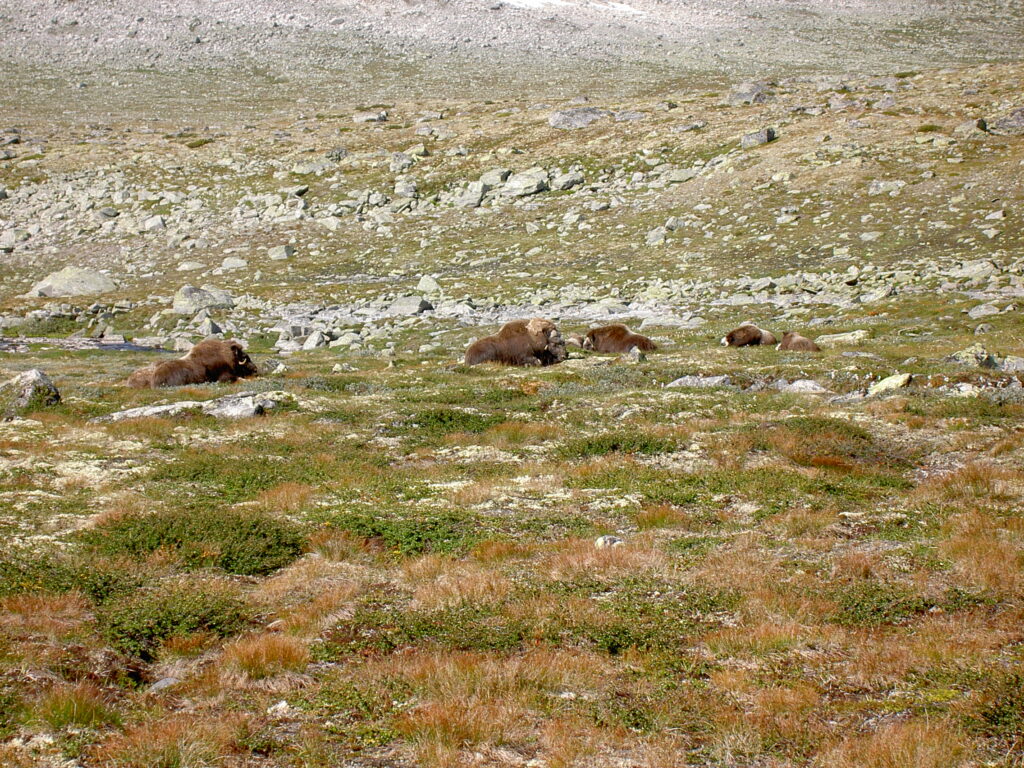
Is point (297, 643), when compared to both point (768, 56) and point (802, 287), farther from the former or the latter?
point (768, 56)

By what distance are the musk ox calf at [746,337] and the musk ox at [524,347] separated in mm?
6821

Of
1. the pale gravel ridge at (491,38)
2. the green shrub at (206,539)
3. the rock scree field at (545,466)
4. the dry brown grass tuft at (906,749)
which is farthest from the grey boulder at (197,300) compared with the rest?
the pale gravel ridge at (491,38)

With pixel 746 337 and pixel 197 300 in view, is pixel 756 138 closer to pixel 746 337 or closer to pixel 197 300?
pixel 746 337

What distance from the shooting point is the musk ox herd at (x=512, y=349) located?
2398cm

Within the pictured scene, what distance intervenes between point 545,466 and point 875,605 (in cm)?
742

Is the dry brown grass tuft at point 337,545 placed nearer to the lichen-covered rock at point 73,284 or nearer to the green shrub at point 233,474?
the green shrub at point 233,474

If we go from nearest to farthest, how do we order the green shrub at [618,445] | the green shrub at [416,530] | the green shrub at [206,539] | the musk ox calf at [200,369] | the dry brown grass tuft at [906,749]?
1. the dry brown grass tuft at [906,749]
2. the green shrub at [206,539]
3. the green shrub at [416,530]
4. the green shrub at [618,445]
5. the musk ox calf at [200,369]

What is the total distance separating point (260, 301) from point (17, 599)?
3899cm

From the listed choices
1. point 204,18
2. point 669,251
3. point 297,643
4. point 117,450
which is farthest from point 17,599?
point 204,18

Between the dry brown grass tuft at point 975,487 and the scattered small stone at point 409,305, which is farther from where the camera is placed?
the scattered small stone at point 409,305

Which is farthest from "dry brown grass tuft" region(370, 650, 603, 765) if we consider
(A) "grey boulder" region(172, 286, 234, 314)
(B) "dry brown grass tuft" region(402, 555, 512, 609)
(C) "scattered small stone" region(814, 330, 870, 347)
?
(A) "grey boulder" region(172, 286, 234, 314)

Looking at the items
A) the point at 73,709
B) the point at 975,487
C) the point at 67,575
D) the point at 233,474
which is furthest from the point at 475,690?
the point at 975,487

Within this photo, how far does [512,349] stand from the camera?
27094mm

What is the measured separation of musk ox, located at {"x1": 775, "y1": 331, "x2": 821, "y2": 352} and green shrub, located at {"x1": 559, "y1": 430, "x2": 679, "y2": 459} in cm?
1261
